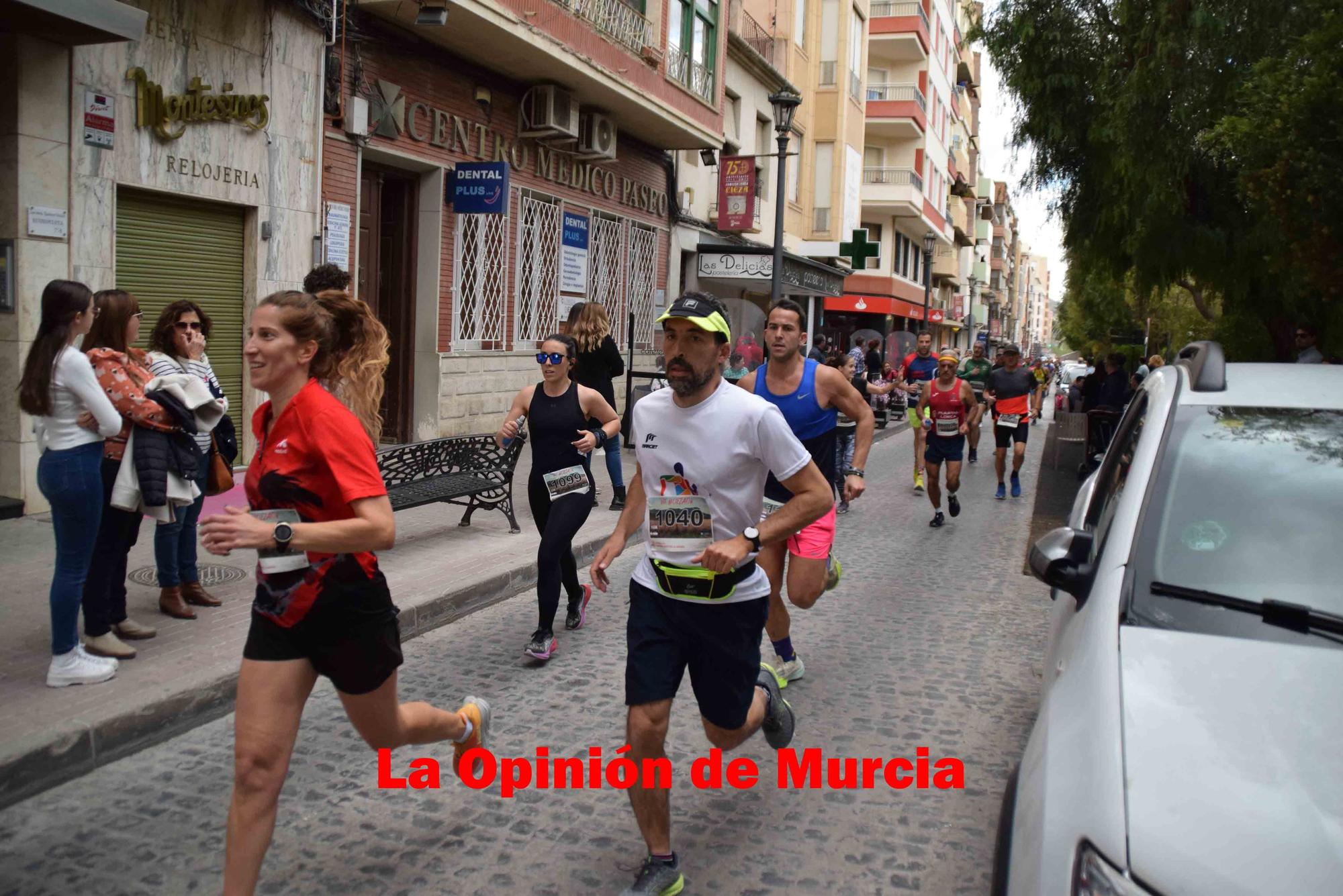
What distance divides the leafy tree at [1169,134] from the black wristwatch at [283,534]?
1043cm

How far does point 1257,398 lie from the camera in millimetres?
3490

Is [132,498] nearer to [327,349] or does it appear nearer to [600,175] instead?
[327,349]

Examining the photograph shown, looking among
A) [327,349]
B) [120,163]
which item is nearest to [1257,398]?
[327,349]

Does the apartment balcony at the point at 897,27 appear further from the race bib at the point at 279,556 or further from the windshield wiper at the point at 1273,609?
the race bib at the point at 279,556

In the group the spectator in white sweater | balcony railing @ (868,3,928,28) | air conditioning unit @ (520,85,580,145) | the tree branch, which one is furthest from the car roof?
balcony railing @ (868,3,928,28)

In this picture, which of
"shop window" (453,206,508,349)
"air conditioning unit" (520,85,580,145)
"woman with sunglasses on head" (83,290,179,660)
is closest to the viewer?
"woman with sunglasses on head" (83,290,179,660)

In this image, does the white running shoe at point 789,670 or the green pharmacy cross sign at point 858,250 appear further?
the green pharmacy cross sign at point 858,250

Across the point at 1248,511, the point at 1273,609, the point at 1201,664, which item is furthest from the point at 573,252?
the point at 1201,664

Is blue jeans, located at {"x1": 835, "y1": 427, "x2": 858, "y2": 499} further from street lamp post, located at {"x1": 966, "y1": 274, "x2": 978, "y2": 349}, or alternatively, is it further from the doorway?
street lamp post, located at {"x1": 966, "y1": 274, "x2": 978, "y2": 349}

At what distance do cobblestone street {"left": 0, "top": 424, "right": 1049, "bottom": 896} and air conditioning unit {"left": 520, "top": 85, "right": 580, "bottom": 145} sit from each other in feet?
35.0

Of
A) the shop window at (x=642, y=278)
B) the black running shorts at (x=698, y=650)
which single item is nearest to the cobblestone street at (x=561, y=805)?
the black running shorts at (x=698, y=650)

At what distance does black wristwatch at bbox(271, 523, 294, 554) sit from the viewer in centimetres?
286

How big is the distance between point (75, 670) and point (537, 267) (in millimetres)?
12526

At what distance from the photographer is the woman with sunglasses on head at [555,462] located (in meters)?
6.01
